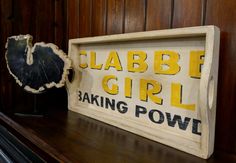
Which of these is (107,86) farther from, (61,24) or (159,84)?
(61,24)

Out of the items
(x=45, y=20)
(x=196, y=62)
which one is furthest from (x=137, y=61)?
(x=45, y=20)

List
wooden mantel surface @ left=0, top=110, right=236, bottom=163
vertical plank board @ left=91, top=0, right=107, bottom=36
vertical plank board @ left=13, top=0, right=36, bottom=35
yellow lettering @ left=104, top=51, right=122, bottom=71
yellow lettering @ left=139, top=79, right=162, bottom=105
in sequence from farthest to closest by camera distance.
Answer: vertical plank board @ left=13, top=0, right=36, bottom=35 → vertical plank board @ left=91, top=0, right=107, bottom=36 → yellow lettering @ left=104, top=51, right=122, bottom=71 → yellow lettering @ left=139, top=79, right=162, bottom=105 → wooden mantel surface @ left=0, top=110, right=236, bottom=163

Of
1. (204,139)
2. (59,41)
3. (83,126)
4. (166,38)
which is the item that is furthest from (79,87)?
(204,139)

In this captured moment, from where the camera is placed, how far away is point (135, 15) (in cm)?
74

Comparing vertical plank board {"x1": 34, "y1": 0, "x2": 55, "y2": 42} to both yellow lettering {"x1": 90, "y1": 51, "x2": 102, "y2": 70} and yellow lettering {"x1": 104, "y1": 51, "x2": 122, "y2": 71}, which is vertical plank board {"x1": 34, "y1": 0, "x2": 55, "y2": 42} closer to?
yellow lettering {"x1": 90, "y1": 51, "x2": 102, "y2": 70}

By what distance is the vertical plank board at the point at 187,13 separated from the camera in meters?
0.58

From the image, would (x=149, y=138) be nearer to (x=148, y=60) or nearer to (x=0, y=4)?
(x=148, y=60)

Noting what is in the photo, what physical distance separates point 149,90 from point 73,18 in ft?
1.87

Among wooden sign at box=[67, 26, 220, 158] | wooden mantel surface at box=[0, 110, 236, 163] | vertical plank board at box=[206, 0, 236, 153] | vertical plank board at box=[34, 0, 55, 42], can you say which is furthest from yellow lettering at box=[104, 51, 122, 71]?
vertical plank board at box=[34, 0, 55, 42]

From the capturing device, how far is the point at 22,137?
694mm

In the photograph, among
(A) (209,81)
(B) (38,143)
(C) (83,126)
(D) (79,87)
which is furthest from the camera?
(D) (79,87)

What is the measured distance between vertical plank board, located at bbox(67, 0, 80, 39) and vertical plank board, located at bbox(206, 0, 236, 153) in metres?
0.61

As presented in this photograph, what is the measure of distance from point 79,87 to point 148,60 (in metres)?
0.36

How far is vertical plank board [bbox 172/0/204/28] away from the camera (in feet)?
1.91
